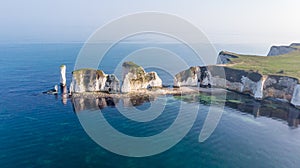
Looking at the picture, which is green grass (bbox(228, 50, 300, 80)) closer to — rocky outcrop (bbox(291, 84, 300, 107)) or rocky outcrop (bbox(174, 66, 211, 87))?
rocky outcrop (bbox(291, 84, 300, 107))

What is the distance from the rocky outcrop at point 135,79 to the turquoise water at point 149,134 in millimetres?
10659

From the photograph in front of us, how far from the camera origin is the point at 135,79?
3418 inches

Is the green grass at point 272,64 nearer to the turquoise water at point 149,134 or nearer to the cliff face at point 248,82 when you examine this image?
the cliff face at point 248,82

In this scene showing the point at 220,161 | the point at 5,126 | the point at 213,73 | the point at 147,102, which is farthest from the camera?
the point at 213,73

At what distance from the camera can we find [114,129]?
181 feet

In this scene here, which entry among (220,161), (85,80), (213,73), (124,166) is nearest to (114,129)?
(124,166)

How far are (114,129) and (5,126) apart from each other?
2490 cm

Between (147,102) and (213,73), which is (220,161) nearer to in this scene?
(147,102)

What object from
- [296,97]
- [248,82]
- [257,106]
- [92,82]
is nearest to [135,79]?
[92,82]

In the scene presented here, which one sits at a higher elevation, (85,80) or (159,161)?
(85,80)

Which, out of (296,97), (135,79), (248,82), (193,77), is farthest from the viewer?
(193,77)

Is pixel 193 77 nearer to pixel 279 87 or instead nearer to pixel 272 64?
pixel 279 87

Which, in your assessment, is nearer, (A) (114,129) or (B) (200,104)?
(A) (114,129)

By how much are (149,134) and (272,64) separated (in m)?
75.3
